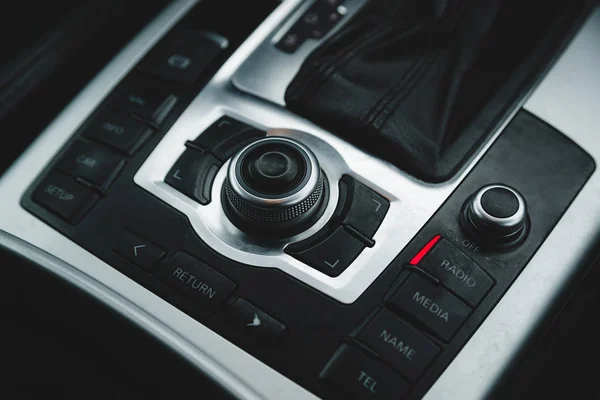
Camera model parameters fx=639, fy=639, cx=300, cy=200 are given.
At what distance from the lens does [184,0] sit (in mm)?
714

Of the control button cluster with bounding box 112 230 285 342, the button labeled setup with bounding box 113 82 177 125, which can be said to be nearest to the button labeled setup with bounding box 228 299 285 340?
the control button cluster with bounding box 112 230 285 342

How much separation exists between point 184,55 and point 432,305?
360 millimetres

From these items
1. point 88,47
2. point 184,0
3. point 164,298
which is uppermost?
point 184,0

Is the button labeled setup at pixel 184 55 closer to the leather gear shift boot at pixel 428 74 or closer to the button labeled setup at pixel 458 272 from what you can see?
the leather gear shift boot at pixel 428 74

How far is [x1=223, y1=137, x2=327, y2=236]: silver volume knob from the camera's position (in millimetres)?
493

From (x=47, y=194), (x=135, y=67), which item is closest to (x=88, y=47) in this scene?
(x=135, y=67)

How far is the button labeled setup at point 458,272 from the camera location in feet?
1.65

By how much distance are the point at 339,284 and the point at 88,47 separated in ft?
1.27

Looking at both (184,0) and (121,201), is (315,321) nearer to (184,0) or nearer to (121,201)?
(121,201)

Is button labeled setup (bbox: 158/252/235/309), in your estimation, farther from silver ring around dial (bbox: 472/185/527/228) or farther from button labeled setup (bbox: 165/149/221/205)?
silver ring around dial (bbox: 472/185/527/228)

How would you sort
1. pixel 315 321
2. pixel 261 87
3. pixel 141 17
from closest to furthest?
pixel 315 321
pixel 261 87
pixel 141 17

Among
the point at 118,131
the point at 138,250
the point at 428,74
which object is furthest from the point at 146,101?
the point at 428,74

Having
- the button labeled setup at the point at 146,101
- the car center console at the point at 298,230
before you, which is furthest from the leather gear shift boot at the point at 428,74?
the button labeled setup at the point at 146,101

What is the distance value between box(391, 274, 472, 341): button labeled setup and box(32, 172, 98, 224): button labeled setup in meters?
0.28
